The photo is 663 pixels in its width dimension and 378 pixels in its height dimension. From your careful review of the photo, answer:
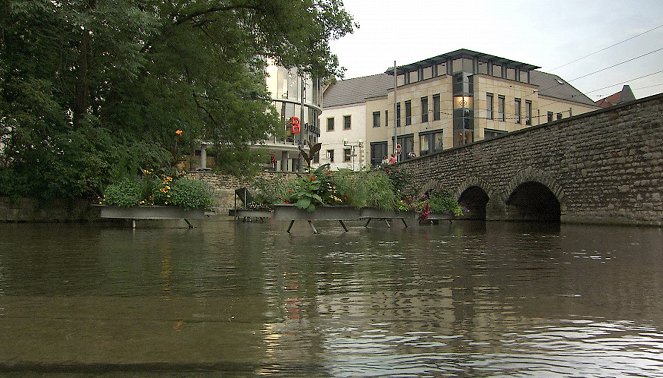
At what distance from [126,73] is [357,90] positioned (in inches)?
2051

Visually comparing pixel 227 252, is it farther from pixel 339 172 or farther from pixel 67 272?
pixel 339 172

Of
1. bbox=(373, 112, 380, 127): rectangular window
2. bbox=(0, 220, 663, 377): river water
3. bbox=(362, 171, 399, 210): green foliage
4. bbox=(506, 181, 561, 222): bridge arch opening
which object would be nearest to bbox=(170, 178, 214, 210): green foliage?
bbox=(362, 171, 399, 210): green foliage

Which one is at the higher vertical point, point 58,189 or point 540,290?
point 58,189

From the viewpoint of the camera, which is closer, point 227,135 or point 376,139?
point 227,135

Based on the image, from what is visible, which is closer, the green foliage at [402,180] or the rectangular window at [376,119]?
the green foliage at [402,180]

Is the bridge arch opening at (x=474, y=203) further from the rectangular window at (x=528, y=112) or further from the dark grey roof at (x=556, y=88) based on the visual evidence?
the dark grey roof at (x=556, y=88)

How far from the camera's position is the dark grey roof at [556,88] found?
2392 inches

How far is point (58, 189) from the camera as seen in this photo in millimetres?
16422

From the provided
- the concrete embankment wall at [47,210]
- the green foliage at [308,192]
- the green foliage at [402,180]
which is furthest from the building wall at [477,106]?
the green foliage at [308,192]

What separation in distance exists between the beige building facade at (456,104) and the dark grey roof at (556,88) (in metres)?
0.16

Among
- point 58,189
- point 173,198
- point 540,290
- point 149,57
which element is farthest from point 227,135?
point 540,290

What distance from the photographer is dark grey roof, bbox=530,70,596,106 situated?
6075 cm

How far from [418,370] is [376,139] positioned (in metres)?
59.9

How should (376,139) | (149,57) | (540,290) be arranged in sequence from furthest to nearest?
(376,139) < (149,57) < (540,290)
